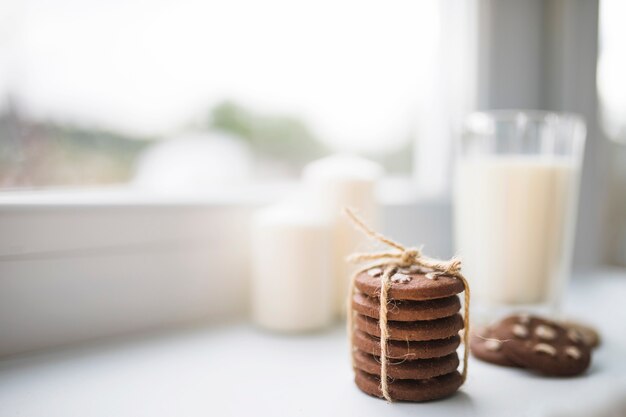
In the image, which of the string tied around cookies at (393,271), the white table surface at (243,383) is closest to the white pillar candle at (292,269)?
the white table surface at (243,383)

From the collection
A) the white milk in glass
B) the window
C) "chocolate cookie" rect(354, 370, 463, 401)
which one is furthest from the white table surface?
the window

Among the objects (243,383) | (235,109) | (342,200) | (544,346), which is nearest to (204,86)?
(235,109)

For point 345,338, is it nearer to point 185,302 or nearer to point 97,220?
point 185,302

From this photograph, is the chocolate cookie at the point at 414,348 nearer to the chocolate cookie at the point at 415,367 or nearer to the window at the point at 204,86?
the chocolate cookie at the point at 415,367

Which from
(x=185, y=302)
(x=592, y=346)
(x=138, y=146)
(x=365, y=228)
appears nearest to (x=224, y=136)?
(x=138, y=146)

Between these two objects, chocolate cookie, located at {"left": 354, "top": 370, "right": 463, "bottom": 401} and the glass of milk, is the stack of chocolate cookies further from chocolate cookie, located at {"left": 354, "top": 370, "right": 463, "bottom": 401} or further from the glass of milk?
the glass of milk

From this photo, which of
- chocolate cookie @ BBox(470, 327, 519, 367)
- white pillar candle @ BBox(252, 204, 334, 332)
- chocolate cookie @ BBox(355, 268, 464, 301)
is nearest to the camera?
chocolate cookie @ BBox(355, 268, 464, 301)

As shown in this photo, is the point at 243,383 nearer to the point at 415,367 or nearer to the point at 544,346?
the point at 415,367
